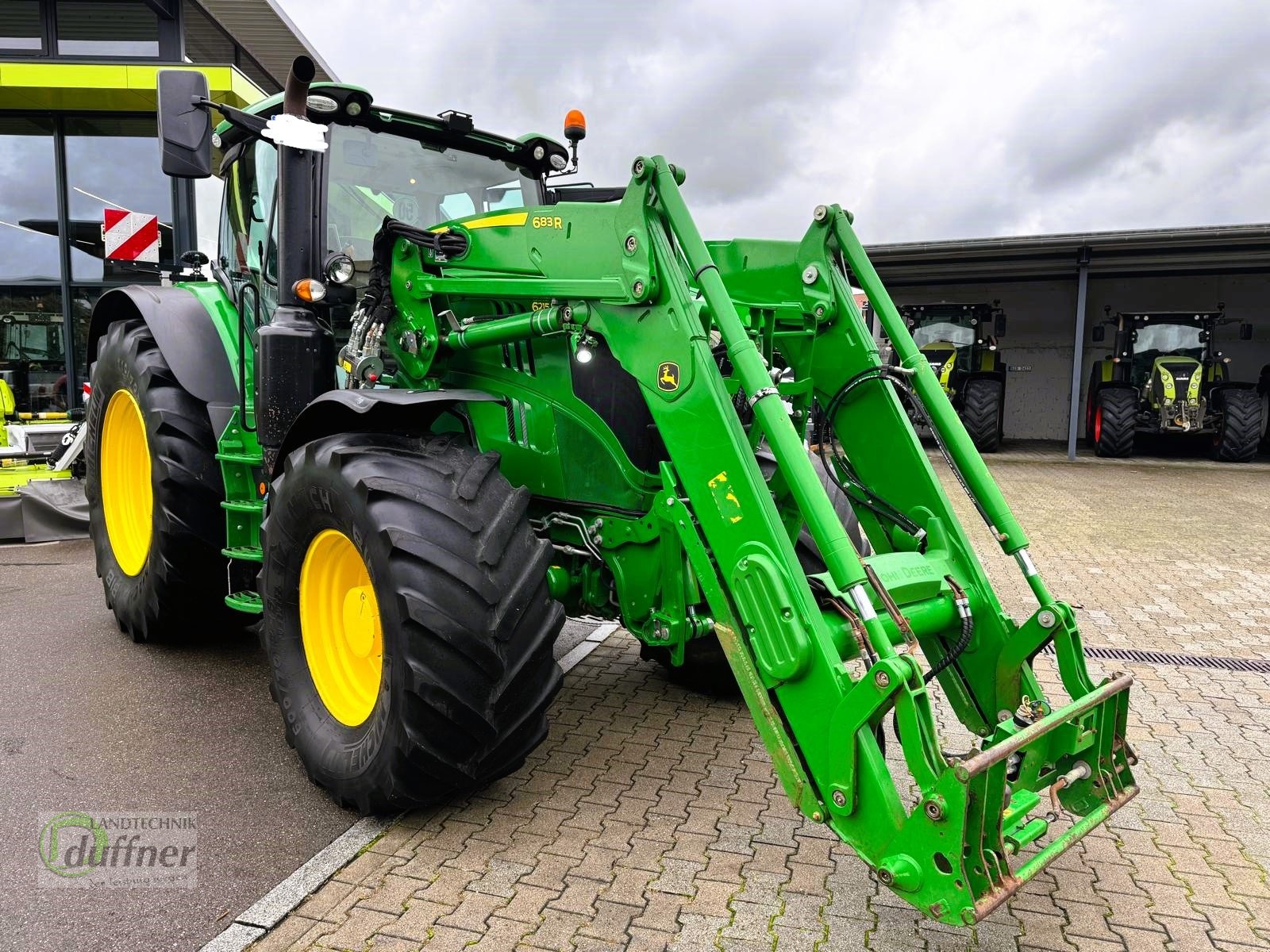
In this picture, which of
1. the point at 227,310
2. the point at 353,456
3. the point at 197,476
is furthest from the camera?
the point at 227,310

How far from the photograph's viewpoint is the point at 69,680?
173 inches

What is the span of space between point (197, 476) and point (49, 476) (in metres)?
4.36

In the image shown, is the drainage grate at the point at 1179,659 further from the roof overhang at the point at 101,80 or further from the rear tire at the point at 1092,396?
the rear tire at the point at 1092,396

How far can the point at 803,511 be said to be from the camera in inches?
102

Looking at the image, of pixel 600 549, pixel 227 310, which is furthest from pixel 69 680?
pixel 600 549

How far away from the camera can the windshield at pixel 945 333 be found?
16828 millimetres

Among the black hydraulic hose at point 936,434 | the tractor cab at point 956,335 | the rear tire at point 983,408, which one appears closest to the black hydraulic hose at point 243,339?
the black hydraulic hose at point 936,434

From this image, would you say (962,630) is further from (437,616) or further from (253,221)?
(253,221)

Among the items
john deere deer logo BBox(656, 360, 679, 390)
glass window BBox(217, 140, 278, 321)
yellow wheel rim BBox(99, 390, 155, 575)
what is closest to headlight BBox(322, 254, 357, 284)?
glass window BBox(217, 140, 278, 321)

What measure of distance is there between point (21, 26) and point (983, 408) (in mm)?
14398

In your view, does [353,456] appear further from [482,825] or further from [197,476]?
[197,476]

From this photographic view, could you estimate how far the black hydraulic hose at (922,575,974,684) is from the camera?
294cm

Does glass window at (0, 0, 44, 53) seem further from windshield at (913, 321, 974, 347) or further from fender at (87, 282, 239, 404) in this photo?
windshield at (913, 321, 974, 347)

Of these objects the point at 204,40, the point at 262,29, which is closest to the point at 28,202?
the point at 204,40
